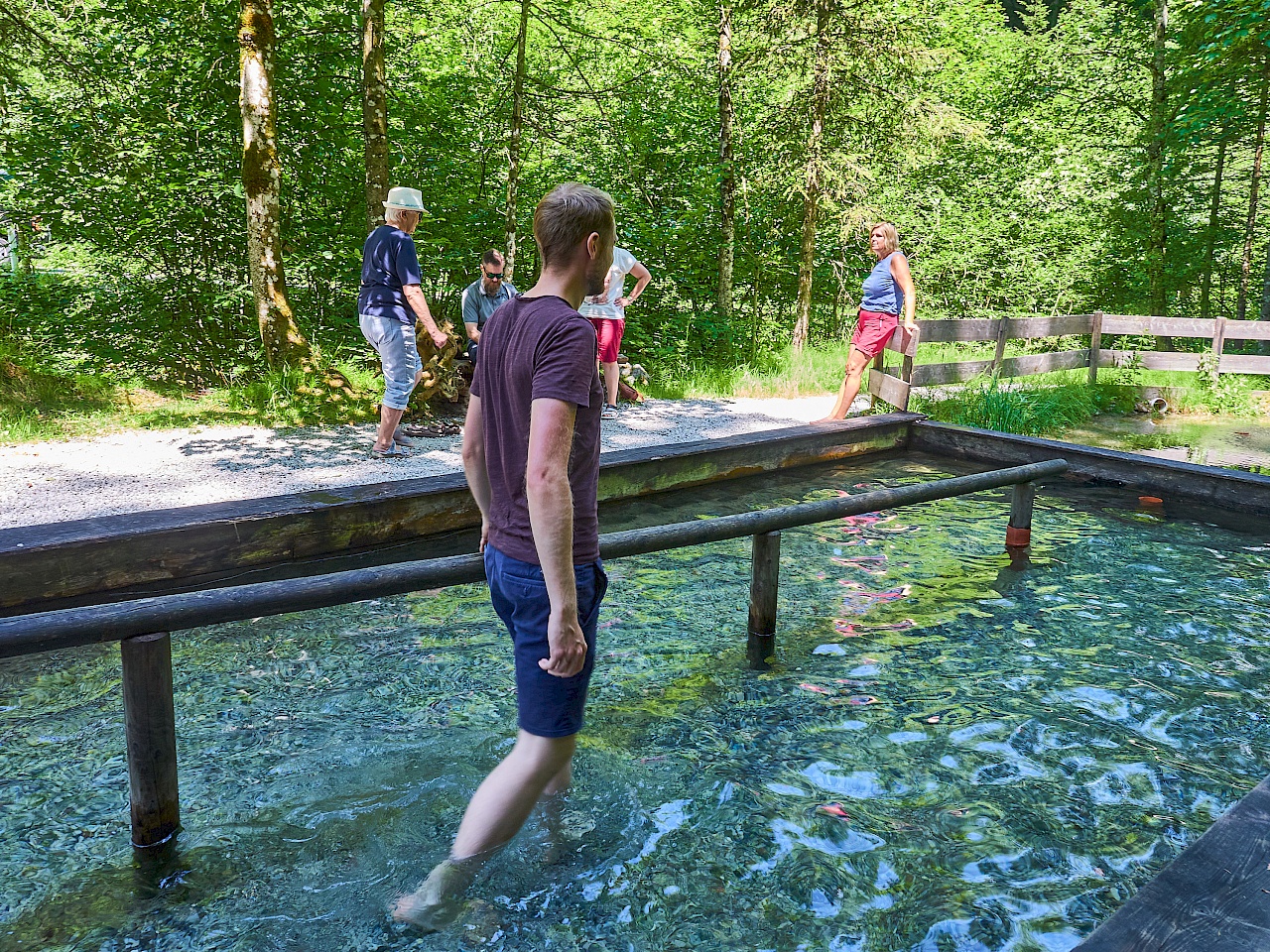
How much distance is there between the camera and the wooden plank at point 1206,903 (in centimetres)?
191

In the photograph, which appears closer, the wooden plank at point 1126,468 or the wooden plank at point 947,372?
the wooden plank at point 1126,468

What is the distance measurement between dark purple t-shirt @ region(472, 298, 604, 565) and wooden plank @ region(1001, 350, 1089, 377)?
33.5 feet

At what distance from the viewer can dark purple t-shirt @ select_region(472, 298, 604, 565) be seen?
2.25 m

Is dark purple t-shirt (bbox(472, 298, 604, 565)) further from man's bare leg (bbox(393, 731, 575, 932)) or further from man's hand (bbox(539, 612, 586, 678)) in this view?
man's bare leg (bbox(393, 731, 575, 932))

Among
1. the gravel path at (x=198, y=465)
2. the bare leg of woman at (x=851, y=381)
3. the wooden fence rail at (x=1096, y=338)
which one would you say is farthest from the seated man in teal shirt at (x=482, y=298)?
the wooden fence rail at (x=1096, y=338)

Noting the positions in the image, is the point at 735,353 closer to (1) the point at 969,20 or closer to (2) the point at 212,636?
(2) the point at 212,636

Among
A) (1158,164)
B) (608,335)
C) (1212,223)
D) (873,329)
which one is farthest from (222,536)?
(1212,223)

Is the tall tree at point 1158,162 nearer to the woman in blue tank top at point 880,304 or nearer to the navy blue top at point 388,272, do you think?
the woman in blue tank top at point 880,304

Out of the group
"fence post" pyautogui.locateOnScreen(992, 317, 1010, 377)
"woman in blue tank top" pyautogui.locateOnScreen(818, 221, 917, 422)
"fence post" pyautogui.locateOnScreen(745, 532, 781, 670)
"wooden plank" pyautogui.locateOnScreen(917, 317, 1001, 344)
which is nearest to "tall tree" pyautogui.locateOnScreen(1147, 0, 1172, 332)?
"fence post" pyautogui.locateOnScreen(992, 317, 1010, 377)

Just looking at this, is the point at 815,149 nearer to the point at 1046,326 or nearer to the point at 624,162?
the point at 624,162

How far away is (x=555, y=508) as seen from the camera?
2271 mm

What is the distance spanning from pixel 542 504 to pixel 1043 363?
11427mm

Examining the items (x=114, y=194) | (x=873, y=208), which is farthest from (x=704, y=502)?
(x=873, y=208)

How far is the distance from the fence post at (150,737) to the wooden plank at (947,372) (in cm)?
853
